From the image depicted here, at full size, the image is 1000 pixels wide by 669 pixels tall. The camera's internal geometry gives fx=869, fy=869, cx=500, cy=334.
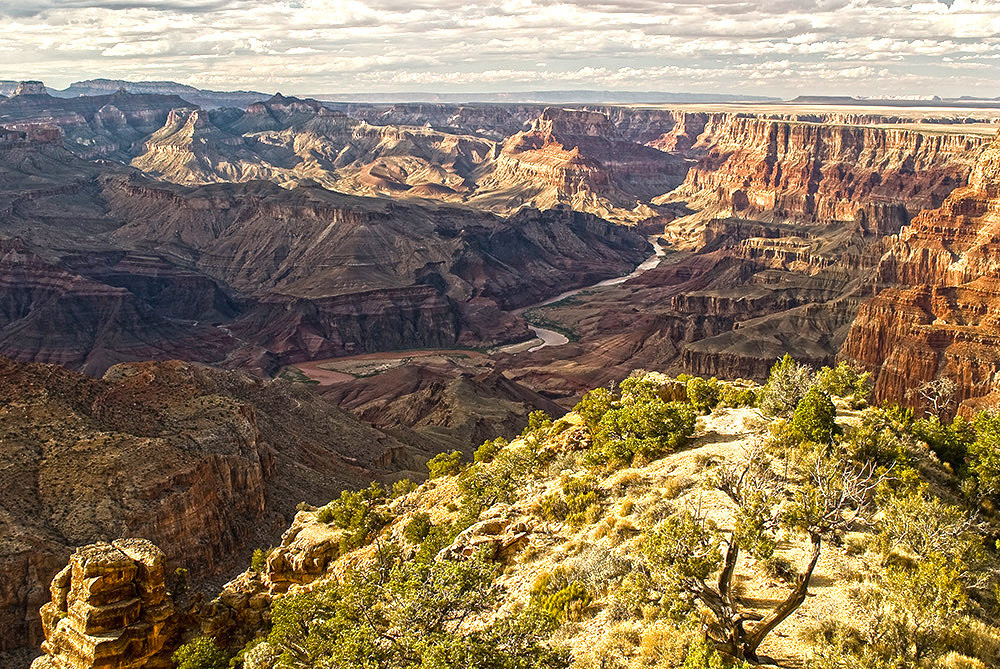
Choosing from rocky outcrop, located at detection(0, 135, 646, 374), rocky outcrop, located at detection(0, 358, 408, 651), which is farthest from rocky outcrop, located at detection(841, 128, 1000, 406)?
rocky outcrop, located at detection(0, 135, 646, 374)

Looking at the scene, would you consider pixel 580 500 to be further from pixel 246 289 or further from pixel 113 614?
pixel 246 289

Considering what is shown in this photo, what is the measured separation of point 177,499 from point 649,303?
141 metres

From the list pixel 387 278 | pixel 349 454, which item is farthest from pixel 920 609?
pixel 387 278

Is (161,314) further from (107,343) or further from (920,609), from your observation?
(920,609)

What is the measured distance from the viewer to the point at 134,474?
46.9m

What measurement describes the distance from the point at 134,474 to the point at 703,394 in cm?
3033

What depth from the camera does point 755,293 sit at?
14962cm

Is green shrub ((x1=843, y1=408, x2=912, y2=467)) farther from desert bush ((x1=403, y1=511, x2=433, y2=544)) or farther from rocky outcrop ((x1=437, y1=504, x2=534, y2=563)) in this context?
desert bush ((x1=403, y1=511, x2=433, y2=544))

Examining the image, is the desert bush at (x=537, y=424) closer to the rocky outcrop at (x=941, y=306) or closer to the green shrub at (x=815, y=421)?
the green shrub at (x=815, y=421)

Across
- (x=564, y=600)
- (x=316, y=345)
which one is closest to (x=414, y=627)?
(x=564, y=600)

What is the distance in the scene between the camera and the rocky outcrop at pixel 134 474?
1663 inches

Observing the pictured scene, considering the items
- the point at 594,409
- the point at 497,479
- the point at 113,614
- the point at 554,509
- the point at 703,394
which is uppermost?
the point at 703,394

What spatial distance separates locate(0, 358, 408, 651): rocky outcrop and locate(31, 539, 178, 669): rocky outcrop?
16122mm

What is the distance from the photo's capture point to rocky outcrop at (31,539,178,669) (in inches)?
1026
